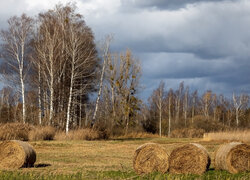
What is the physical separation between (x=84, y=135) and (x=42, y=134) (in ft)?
15.1

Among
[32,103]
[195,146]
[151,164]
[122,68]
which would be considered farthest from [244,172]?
[122,68]

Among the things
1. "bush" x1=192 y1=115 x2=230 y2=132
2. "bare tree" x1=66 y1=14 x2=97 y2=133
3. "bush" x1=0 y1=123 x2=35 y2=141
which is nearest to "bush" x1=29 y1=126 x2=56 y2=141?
"bush" x1=0 y1=123 x2=35 y2=141

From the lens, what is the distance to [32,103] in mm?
46281

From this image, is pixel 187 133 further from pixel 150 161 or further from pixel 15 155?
pixel 150 161

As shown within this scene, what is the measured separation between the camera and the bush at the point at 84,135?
3516 centimetres

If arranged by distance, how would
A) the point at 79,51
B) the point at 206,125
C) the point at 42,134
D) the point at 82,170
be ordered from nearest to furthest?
1. the point at 82,170
2. the point at 42,134
3. the point at 79,51
4. the point at 206,125

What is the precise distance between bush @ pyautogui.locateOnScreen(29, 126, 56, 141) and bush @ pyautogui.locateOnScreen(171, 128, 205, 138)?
21.4 meters

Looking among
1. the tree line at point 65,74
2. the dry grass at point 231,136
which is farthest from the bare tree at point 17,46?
the dry grass at point 231,136

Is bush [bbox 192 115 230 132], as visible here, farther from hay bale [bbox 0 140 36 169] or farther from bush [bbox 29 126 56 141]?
hay bale [bbox 0 140 36 169]

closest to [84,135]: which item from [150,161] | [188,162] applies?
[150,161]

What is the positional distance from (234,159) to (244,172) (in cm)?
62

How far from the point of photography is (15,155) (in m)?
16.5

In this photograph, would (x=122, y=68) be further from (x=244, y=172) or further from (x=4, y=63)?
(x=244, y=172)

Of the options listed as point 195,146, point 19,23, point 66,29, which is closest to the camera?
point 195,146
